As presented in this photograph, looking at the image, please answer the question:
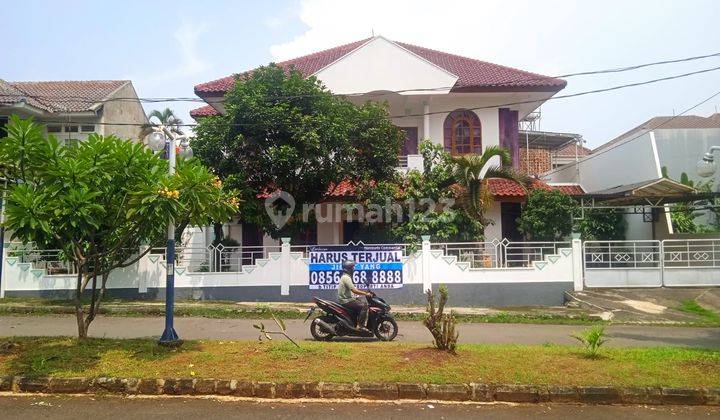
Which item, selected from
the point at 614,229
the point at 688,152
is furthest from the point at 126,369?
the point at 688,152

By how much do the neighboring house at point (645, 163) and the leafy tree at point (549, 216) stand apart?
453 centimetres

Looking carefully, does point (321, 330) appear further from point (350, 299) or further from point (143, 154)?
point (143, 154)

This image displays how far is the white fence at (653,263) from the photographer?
50.5 feet

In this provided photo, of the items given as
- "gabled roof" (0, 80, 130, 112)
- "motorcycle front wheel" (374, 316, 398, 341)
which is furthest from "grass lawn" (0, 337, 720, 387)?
"gabled roof" (0, 80, 130, 112)

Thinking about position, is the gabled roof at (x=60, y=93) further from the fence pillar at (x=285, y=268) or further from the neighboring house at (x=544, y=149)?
the neighboring house at (x=544, y=149)

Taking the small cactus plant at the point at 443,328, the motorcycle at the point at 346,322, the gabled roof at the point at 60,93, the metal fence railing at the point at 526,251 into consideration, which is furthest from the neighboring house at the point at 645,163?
the gabled roof at the point at 60,93

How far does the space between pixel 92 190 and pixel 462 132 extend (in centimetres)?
1482

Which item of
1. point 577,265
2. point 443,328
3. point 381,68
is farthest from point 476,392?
point 381,68

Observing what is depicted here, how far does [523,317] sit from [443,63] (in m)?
12.3

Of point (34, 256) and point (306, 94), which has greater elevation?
point (306, 94)

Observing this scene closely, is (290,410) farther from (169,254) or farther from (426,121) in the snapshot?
(426,121)

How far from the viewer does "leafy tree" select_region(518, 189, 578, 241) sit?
16.3 m

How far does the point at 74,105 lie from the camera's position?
23062 mm

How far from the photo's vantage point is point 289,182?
50.0 ft
